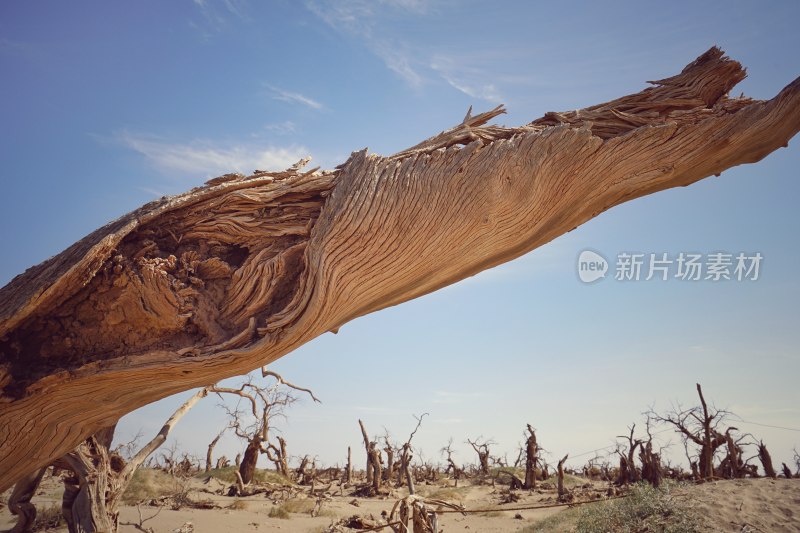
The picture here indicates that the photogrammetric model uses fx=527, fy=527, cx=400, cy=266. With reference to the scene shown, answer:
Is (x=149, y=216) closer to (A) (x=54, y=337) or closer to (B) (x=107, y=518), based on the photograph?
(A) (x=54, y=337)

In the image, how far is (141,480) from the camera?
79.0 feet

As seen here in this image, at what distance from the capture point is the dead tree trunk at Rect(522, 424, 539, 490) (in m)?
26.9

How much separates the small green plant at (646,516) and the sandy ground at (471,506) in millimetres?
361

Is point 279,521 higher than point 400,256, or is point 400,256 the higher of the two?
point 400,256

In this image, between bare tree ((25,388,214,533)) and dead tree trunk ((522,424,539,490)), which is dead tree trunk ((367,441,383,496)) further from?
bare tree ((25,388,214,533))

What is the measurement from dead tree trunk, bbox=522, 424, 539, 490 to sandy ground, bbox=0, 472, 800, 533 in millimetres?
1762

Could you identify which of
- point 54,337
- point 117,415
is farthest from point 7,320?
point 117,415

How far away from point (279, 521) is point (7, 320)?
50.2 ft

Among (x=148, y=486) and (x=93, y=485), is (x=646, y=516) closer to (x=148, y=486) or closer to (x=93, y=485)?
(x=93, y=485)

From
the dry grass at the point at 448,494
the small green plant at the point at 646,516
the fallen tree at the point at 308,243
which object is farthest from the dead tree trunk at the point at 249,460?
the fallen tree at the point at 308,243

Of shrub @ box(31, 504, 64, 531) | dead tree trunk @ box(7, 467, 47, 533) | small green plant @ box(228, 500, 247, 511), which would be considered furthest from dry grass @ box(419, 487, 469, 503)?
dead tree trunk @ box(7, 467, 47, 533)

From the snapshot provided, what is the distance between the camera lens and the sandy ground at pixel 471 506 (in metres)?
10.4

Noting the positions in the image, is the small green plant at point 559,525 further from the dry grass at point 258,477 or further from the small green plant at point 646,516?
the dry grass at point 258,477

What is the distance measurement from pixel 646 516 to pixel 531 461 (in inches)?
692
